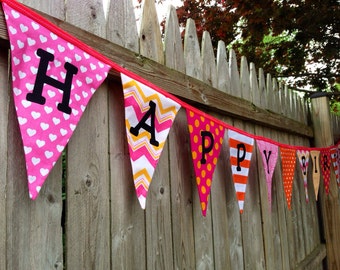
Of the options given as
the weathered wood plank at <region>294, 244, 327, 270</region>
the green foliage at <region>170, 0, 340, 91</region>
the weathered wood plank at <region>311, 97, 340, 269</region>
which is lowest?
the weathered wood plank at <region>294, 244, 327, 270</region>

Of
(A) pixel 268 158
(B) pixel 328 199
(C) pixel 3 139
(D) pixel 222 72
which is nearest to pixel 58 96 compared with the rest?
(C) pixel 3 139

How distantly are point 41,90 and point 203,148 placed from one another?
834mm

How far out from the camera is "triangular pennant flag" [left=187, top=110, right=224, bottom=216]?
1.48 meters

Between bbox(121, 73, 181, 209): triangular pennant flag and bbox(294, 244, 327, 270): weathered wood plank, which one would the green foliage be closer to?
bbox(294, 244, 327, 270): weathered wood plank

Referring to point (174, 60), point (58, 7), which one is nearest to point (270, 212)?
point (174, 60)

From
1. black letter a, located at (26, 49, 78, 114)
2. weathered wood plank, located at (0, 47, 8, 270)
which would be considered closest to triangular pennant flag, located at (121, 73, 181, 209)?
black letter a, located at (26, 49, 78, 114)

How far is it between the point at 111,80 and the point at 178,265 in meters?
0.83

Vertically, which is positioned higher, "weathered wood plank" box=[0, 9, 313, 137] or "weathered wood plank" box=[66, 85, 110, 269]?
"weathered wood plank" box=[0, 9, 313, 137]

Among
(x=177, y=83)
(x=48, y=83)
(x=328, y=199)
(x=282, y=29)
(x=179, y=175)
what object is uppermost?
(x=282, y=29)

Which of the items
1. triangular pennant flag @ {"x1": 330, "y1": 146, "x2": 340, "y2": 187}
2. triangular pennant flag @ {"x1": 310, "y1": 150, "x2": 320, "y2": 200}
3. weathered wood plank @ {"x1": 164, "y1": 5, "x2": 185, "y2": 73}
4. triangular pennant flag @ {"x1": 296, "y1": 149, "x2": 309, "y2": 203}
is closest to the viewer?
weathered wood plank @ {"x1": 164, "y1": 5, "x2": 185, "y2": 73}

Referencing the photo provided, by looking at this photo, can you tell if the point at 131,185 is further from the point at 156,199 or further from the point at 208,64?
the point at 208,64

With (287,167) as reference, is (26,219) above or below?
below

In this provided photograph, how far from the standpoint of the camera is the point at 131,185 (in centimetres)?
127

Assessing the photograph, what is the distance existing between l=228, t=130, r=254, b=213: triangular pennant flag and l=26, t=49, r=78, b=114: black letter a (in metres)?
1.01
